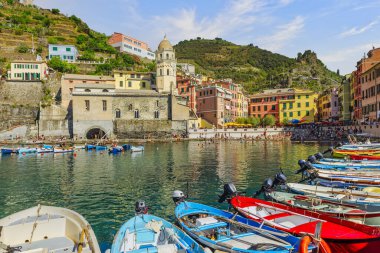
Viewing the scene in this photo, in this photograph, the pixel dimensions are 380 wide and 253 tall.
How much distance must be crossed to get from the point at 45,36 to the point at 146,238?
112m

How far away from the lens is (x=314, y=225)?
1086 centimetres

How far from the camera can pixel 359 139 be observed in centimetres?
5478

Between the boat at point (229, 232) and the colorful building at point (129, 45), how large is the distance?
110 m

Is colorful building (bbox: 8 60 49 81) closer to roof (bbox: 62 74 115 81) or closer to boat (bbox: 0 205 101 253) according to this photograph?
roof (bbox: 62 74 115 81)

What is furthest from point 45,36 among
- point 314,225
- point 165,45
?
point 314,225

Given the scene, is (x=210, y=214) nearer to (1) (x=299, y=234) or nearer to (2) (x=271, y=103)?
(1) (x=299, y=234)

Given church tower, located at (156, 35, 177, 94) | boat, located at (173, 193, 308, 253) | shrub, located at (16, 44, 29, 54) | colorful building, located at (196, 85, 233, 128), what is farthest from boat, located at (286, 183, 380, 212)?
Result: shrub, located at (16, 44, 29, 54)

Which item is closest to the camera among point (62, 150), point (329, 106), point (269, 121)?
point (62, 150)

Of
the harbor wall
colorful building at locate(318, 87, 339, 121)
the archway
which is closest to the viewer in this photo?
the archway

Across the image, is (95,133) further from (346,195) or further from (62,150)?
(346,195)

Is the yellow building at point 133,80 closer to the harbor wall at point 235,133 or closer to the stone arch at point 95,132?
the stone arch at point 95,132

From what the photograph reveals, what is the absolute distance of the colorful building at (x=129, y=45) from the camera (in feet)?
377

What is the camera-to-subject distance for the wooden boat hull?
9.18 metres

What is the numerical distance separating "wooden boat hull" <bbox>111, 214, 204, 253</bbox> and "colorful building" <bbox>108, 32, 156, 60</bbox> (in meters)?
110
